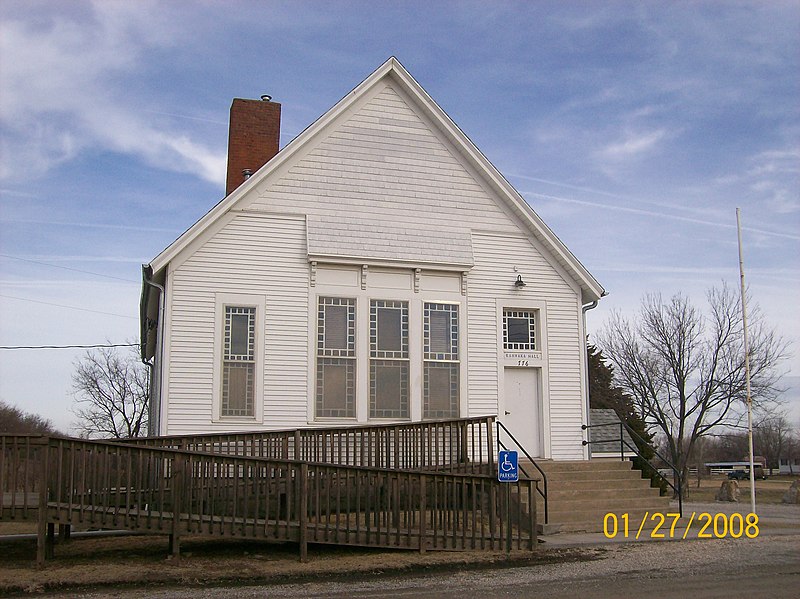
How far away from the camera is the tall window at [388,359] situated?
1662cm

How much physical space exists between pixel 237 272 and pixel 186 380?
87.9 inches

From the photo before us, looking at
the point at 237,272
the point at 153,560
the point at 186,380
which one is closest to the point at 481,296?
the point at 237,272

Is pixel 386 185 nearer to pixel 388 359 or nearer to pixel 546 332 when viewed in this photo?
pixel 388 359

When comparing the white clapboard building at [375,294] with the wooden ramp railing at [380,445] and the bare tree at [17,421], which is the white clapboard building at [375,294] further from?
the bare tree at [17,421]

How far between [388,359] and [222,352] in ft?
10.5

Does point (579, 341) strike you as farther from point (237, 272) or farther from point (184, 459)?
point (184, 459)

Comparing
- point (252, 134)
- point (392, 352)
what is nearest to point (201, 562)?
point (392, 352)

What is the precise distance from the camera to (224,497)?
11.7 metres

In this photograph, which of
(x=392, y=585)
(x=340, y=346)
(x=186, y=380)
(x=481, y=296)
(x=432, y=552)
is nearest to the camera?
(x=392, y=585)

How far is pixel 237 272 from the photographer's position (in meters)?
16.2

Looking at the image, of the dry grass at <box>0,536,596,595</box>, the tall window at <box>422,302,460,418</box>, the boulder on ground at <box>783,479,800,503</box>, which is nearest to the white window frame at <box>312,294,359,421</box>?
the tall window at <box>422,302,460,418</box>

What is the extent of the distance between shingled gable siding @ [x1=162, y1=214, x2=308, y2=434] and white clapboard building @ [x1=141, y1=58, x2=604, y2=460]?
3cm

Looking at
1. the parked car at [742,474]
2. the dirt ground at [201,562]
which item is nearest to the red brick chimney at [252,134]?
the dirt ground at [201,562]
